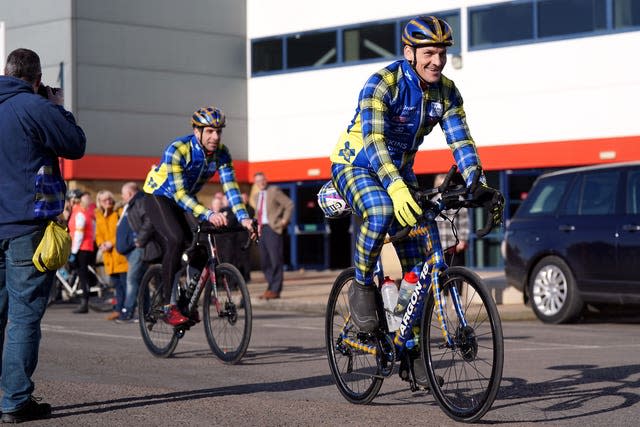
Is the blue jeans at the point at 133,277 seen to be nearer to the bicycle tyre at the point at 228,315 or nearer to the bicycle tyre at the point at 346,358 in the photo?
the bicycle tyre at the point at 228,315

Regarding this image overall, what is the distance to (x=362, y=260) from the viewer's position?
7434 millimetres

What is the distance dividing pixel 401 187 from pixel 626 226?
7.67m

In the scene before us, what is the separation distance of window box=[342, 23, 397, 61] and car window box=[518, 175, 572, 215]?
52.6ft

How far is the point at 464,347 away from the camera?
6.80m

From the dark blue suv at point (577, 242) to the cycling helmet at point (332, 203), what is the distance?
6894 millimetres

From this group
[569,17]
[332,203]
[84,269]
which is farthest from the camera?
[569,17]

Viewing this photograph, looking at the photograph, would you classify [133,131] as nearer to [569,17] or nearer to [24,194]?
[569,17]

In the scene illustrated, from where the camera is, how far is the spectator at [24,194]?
7016 mm

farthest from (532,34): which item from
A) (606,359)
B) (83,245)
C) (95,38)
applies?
(606,359)

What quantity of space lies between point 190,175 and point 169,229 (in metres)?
0.51

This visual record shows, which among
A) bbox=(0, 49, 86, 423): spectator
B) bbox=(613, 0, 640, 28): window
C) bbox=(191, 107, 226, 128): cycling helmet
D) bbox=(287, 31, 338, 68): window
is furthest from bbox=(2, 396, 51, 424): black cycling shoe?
Answer: bbox=(287, 31, 338, 68): window

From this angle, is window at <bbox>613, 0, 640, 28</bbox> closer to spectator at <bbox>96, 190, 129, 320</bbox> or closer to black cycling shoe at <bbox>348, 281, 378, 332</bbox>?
spectator at <bbox>96, 190, 129, 320</bbox>

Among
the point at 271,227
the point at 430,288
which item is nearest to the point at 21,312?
the point at 430,288

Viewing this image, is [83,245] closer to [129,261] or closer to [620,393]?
[129,261]
